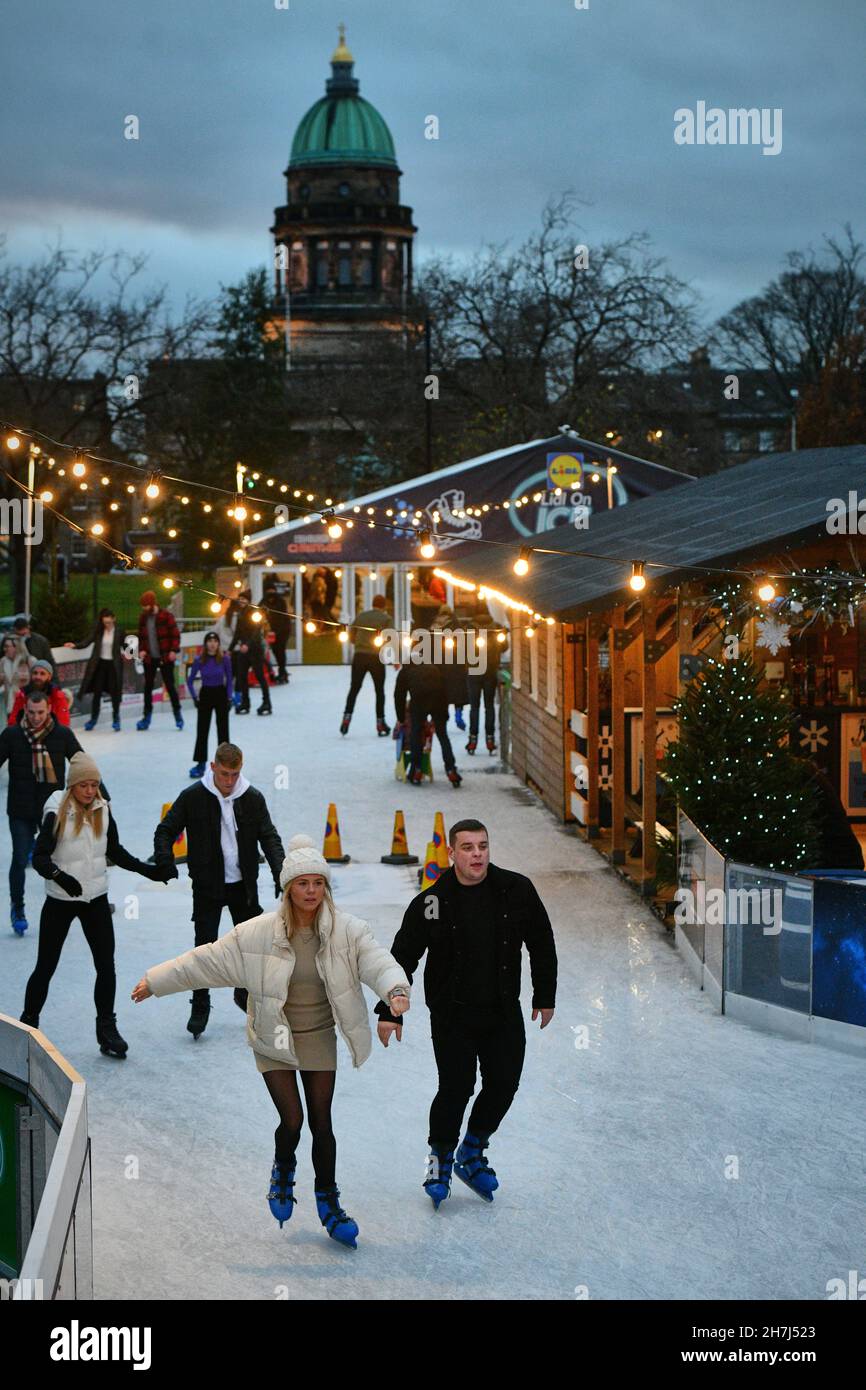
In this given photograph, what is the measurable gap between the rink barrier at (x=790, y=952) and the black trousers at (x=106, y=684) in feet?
46.5

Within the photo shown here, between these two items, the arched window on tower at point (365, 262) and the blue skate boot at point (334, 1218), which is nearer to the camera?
the blue skate boot at point (334, 1218)

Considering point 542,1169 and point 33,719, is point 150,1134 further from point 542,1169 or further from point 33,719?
point 33,719

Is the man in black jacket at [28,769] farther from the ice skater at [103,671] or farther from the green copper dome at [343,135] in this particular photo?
the green copper dome at [343,135]

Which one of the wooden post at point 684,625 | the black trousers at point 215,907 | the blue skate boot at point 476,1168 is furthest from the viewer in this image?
the wooden post at point 684,625

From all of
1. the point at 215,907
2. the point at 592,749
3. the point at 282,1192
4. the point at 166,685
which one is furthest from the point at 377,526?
the point at 166,685

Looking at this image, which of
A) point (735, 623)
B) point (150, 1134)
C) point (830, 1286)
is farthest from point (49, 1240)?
point (735, 623)

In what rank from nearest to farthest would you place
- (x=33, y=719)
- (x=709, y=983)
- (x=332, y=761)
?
(x=709, y=983)
(x=33, y=719)
(x=332, y=761)

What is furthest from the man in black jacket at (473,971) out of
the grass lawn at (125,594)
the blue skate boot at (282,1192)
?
the grass lawn at (125,594)

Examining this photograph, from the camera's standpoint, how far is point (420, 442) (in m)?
51.8

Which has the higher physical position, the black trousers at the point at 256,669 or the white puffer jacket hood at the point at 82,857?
the black trousers at the point at 256,669

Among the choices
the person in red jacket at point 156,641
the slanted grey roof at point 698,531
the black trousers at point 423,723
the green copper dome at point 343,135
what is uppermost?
the green copper dome at point 343,135

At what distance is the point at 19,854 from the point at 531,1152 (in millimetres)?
5792

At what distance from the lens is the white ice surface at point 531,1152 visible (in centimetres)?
677

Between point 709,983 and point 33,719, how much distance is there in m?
5.02
